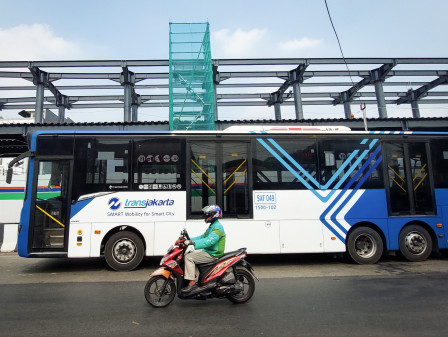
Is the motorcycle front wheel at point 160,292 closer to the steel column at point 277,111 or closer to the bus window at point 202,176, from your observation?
the bus window at point 202,176

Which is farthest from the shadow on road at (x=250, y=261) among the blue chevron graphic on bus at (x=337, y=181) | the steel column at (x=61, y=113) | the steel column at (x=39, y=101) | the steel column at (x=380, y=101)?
the steel column at (x=61, y=113)

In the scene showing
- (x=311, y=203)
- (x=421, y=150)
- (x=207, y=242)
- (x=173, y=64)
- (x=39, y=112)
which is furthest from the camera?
(x=39, y=112)

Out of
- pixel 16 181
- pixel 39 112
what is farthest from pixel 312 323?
pixel 39 112

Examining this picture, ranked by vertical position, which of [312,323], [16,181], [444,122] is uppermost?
[444,122]

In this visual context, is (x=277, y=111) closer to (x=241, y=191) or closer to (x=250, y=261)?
(x=250, y=261)

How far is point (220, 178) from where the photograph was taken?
799 centimetres

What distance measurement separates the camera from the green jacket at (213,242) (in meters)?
4.91

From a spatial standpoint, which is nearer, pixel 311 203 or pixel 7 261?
pixel 311 203

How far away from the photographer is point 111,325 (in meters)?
4.20

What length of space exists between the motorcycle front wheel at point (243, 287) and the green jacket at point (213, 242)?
0.49 metres

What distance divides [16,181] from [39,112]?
15297 mm

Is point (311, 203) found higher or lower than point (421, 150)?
lower

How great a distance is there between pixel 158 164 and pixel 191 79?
1134 cm

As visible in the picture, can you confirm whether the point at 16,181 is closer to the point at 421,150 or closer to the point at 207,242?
the point at 207,242
